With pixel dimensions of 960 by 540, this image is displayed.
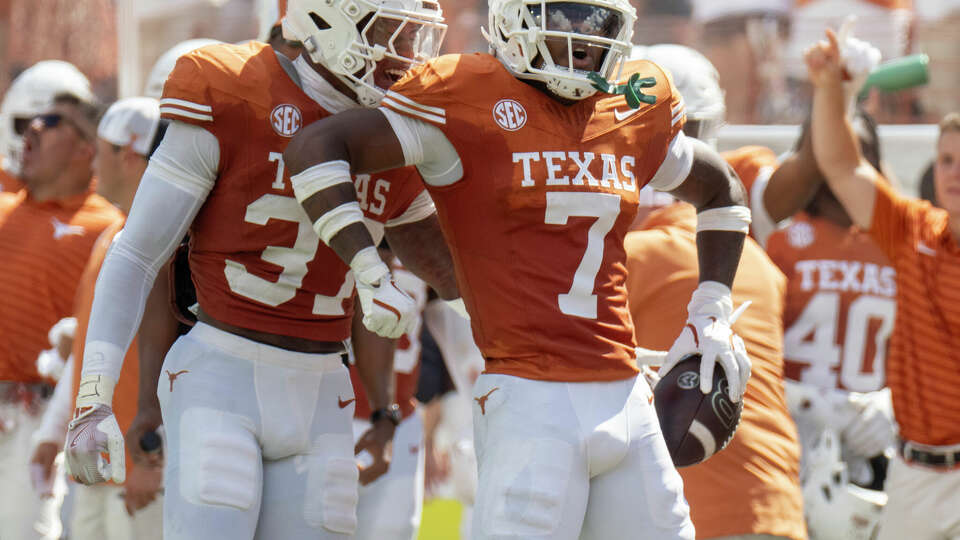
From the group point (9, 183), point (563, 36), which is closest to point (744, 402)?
point (563, 36)

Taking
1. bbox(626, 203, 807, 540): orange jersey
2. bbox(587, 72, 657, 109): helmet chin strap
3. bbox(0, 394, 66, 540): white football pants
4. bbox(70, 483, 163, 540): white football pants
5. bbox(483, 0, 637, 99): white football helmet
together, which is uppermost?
bbox(483, 0, 637, 99): white football helmet

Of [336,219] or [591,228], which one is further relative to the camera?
[591,228]

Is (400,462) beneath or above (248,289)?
beneath

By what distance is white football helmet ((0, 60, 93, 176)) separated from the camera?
7.16 metres

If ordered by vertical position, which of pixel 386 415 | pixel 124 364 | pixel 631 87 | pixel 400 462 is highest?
pixel 631 87

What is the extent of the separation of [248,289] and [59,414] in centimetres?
200

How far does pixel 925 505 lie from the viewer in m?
4.75

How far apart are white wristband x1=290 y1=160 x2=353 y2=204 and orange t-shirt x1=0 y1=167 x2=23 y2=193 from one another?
14.8ft

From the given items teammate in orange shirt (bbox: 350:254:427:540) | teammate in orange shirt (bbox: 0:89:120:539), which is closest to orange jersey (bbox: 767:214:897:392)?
teammate in orange shirt (bbox: 350:254:427:540)

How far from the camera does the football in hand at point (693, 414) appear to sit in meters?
3.49

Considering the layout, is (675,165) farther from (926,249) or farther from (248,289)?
(926,249)

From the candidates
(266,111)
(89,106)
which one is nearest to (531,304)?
(266,111)

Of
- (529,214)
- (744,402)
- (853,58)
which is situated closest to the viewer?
(529,214)

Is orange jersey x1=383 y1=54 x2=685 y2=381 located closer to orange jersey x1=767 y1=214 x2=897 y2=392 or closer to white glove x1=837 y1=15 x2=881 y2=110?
white glove x1=837 y1=15 x2=881 y2=110
